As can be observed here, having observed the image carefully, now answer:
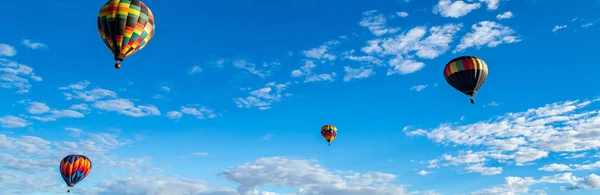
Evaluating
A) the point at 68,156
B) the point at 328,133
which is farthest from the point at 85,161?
the point at 328,133

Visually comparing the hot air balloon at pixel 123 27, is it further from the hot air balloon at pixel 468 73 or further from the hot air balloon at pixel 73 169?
the hot air balloon at pixel 73 169

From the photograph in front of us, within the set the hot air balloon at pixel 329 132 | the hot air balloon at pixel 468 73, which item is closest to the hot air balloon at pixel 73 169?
the hot air balloon at pixel 329 132

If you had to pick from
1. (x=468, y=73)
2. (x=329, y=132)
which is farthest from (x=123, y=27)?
(x=329, y=132)

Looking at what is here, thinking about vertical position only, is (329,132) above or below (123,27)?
above

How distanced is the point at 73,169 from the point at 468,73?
7346 centimetres

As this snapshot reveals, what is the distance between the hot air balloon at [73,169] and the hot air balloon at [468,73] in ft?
234

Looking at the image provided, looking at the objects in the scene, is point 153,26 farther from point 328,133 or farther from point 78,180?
point 328,133

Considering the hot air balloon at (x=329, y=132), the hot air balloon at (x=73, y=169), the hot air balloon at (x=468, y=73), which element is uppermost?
the hot air balloon at (x=329, y=132)

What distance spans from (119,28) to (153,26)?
15.3 feet

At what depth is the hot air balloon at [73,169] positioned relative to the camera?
284 feet

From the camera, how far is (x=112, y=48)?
45375 millimetres

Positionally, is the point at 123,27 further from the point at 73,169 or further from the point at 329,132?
the point at 329,132

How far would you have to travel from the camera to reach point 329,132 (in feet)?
340

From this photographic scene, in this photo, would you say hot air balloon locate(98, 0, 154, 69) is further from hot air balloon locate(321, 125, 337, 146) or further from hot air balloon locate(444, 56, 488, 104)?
hot air balloon locate(321, 125, 337, 146)
